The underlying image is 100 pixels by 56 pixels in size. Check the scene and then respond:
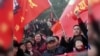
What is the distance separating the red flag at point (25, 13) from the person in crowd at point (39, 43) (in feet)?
0.42

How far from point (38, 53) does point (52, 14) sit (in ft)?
1.05

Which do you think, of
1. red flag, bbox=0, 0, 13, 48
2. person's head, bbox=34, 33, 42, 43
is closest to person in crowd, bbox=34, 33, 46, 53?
person's head, bbox=34, 33, 42, 43

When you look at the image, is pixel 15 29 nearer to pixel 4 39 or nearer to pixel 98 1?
pixel 4 39

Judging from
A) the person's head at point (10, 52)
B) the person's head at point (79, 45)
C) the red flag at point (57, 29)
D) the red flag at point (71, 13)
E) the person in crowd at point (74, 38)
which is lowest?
the person's head at point (10, 52)

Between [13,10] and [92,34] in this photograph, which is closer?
[92,34]

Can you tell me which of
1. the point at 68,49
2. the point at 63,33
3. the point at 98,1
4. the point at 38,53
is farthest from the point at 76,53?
the point at 98,1

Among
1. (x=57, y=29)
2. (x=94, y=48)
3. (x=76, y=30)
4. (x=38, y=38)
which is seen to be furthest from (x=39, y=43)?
(x=94, y=48)

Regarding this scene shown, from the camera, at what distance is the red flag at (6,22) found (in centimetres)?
165

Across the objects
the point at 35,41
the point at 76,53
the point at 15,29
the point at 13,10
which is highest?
the point at 13,10

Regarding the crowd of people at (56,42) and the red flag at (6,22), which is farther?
the red flag at (6,22)

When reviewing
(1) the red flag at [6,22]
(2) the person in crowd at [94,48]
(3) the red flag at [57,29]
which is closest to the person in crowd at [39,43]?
(3) the red flag at [57,29]

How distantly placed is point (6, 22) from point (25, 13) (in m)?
0.17

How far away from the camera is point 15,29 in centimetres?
164

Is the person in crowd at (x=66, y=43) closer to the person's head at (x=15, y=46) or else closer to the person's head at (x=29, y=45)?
the person's head at (x=29, y=45)
